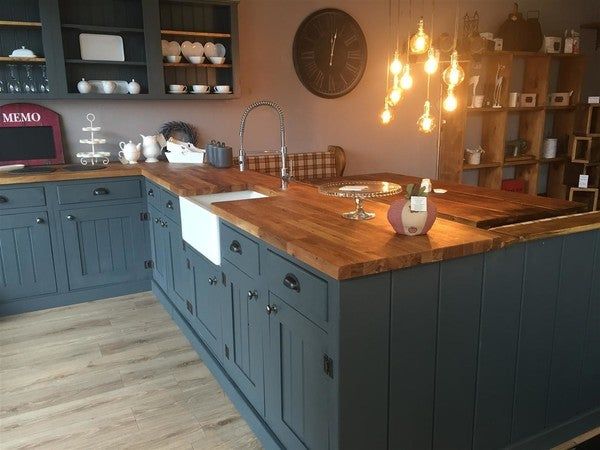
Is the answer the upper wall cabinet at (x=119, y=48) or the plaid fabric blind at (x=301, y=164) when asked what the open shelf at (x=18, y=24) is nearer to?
the upper wall cabinet at (x=119, y=48)

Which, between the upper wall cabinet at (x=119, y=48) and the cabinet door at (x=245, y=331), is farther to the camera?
the upper wall cabinet at (x=119, y=48)

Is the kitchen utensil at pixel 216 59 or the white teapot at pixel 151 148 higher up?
the kitchen utensil at pixel 216 59

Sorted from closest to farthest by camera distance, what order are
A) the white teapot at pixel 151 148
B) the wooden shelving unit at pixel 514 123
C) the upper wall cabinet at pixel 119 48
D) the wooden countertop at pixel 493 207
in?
1. the wooden countertop at pixel 493 207
2. the upper wall cabinet at pixel 119 48
3. the white teapot at pixel 151 148
4. the wooden shelving unit at pixel 514 123

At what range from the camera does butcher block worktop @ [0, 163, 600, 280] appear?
1464 millimetres

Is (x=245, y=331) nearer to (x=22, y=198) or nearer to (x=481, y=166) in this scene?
(x=22, y=198)

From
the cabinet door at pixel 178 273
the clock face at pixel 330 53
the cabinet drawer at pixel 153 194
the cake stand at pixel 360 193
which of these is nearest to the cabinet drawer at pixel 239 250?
the cake stand at pixel 360 193

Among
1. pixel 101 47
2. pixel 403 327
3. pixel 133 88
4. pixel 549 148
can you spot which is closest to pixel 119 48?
pixel 101 47

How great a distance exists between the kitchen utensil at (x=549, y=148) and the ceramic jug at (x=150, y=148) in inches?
168

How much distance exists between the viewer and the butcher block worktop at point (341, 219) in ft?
4.80

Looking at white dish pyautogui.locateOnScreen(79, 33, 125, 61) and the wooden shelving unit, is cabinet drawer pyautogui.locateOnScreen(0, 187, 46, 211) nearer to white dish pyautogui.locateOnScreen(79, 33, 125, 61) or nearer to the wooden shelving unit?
white dish pyautogui.locateOnScreen(79, 33, 125, 61)

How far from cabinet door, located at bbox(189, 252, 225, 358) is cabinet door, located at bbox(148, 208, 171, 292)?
0.57m

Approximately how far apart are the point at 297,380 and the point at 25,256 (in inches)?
98.8

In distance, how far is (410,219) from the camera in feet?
5.39

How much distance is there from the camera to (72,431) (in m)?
2.19
